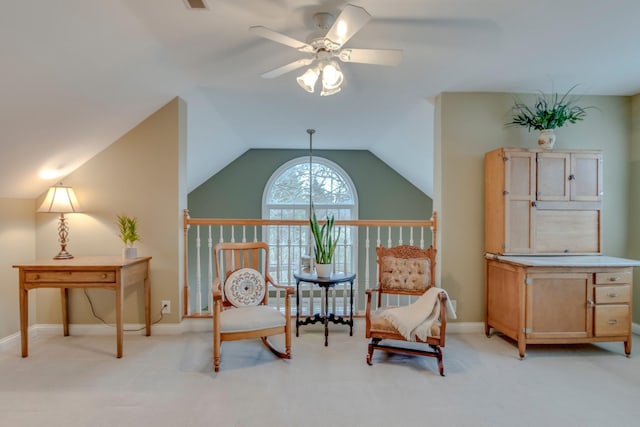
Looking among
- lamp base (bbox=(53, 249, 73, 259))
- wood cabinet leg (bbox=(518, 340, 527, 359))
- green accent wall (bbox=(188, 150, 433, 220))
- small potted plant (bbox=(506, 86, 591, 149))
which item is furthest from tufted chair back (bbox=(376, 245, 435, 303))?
green accent wall (bbox=(188, 150, 433, 220))

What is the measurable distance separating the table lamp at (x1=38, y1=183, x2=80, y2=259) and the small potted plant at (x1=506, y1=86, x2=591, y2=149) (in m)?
4.22

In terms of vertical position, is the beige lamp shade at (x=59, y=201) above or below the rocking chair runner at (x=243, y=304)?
above

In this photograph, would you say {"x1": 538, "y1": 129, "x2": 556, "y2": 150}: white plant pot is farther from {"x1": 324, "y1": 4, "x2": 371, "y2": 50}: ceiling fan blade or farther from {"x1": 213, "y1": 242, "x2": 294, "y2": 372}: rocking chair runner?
{"x1": 213, "y1": 242, "x2": 294, "y2": 372}: rocking chair runner

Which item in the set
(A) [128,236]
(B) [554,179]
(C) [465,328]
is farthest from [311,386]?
(B) [554,179]

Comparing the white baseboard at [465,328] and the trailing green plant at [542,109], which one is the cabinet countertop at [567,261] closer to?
the white baseboard at [465,328]

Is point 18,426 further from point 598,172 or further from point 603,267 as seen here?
point 598,172

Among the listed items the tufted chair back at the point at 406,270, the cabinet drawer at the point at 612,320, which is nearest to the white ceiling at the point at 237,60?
the tufted chair back at the point at 406,270

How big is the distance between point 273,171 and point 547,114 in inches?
162

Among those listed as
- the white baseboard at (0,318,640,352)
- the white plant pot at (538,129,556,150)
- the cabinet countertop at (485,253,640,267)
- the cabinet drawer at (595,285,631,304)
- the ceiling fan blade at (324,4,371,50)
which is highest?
the ceiling fan blade at (324,4,371,50)

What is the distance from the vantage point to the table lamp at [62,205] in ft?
9.51

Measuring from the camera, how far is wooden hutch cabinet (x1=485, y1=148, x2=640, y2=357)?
2.67 metres

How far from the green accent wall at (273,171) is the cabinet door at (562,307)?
3.36m

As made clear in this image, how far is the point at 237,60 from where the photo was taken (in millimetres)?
2623

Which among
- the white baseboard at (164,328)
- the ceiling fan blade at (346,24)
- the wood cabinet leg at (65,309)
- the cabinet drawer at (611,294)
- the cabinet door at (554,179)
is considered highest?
the ceiling fan blade at (346,24)
